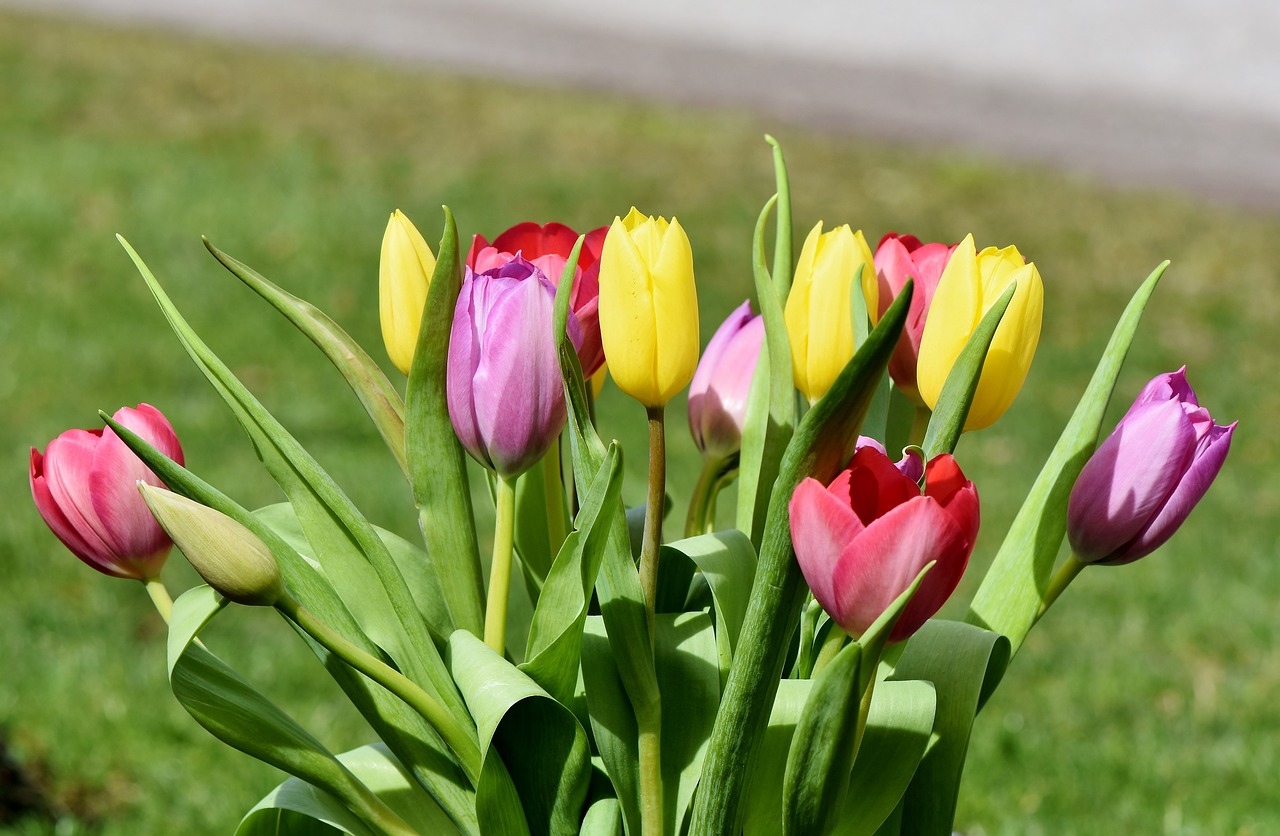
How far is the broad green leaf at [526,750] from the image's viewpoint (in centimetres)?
62

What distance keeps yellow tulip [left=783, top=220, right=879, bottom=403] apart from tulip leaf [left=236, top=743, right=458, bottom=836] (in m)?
0.30

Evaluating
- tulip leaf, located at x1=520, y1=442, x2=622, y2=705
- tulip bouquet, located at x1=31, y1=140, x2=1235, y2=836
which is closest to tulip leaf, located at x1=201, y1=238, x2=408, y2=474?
tulip bouquet, located at x1=31, y1=140, x2=1235, y2=836

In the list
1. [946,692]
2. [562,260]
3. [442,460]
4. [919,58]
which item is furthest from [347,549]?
[919,58]

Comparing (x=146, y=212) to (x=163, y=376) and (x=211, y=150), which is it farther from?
(x=163, y=376)

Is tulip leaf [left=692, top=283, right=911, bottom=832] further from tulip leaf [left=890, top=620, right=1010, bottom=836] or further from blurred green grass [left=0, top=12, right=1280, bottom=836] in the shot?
blurred green grass [left=0, top=12, right=1280, bottom=836]

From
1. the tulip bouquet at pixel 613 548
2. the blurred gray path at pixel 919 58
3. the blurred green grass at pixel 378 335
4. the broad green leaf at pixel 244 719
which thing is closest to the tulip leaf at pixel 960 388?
the tulip bouquet at pixel 613 548

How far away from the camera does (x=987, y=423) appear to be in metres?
0.67

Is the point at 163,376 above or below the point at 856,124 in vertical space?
below

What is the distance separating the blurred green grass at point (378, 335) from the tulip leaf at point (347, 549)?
1.36 m

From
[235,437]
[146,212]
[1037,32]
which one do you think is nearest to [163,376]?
[235,437]

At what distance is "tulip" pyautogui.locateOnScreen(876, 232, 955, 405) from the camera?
69cm

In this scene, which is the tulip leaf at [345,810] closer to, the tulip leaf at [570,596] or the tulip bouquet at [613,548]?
the tulip bouquet at [613,548]

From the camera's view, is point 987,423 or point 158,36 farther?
point 158,36

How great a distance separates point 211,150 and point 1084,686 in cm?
399
